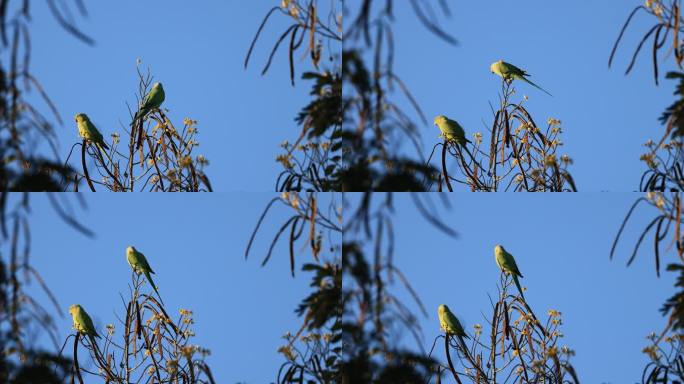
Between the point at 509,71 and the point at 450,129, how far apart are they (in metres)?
0.20

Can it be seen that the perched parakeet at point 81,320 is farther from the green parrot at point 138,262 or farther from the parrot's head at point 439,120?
the parrot's head at point 439,120

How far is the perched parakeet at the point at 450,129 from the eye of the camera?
9.71ft

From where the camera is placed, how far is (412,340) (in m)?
3.02

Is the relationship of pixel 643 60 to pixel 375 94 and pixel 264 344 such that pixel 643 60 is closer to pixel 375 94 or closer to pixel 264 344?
pixel 375 94

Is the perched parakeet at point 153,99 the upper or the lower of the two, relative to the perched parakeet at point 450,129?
upper

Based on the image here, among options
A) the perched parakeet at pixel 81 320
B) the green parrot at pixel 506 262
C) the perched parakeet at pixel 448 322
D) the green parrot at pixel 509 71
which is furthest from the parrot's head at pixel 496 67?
the perched parakeet at pixel 81 320

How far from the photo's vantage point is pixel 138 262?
3.00 meters

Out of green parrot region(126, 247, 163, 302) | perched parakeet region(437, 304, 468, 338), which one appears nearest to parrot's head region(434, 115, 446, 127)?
perched parakeet region(437, 304, 468, 338)

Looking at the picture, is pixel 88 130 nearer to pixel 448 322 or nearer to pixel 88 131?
pixel 88 131

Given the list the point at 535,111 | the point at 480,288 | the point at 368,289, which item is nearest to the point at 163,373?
the point at 368,289

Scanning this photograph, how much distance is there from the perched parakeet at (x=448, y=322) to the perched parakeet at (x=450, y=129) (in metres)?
0.41

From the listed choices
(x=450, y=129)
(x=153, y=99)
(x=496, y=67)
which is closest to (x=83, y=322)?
(x=153, y=99)

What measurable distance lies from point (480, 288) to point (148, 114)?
0.93m

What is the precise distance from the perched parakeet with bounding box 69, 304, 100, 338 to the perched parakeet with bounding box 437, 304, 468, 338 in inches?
33.5
